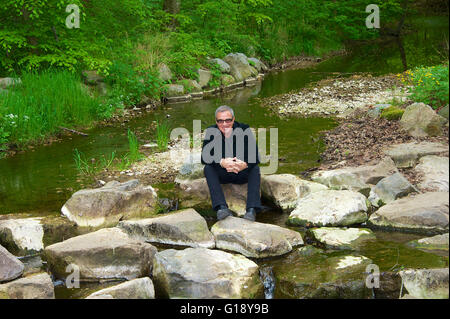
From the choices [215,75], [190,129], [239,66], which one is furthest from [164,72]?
[190,129]

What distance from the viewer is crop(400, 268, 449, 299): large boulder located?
372 cm

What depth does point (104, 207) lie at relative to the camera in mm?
5676

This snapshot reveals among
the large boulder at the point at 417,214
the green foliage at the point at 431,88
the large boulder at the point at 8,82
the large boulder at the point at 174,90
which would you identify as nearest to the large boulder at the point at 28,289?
the large boulder at the point at 417,214

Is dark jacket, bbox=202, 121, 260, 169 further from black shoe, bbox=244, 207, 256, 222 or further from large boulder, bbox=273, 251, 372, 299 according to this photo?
large boulder, bbox=273, 251, 372, 299

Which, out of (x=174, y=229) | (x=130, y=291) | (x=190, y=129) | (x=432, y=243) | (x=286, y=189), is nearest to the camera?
(x=130, y=291)

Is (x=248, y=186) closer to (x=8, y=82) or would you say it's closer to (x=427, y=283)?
(x=427, y=283)

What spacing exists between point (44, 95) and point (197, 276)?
7010 millimetres

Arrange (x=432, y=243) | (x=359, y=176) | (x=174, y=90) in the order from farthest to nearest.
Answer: (x=174, y=90) → (x=359, y=176) → (x=432, y=243)

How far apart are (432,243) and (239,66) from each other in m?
12.2

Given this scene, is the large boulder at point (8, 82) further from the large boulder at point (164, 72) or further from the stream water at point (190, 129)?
the large boulder at point (164, 72)

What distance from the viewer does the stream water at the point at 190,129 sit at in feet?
15.2

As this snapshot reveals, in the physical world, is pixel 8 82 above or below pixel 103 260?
above

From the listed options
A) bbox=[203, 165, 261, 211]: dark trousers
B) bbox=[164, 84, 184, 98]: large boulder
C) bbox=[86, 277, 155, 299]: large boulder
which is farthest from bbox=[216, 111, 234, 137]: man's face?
bbox=[164, 84, 184, 98]: large boulder

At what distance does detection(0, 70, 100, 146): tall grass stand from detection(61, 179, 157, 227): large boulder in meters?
3.87
